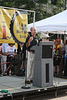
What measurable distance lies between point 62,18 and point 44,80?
5.68 m

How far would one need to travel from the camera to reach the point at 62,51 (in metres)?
11.3

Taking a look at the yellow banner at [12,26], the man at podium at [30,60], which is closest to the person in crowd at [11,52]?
the yellow banner at [12,26]

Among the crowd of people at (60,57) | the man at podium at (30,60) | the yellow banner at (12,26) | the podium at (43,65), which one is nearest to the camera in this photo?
the podium at (43,65)

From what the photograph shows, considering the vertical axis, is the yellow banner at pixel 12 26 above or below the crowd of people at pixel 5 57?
above

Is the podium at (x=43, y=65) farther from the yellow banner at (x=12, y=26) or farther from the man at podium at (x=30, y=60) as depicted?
the yellow banner at (x=12, y=26)

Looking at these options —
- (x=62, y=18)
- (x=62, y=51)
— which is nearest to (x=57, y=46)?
(x=62, y=51)

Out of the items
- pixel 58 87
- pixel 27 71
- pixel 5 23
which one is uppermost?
pixel 5 23

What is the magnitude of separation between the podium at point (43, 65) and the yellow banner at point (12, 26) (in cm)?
299

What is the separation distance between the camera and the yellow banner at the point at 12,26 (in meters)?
10.6

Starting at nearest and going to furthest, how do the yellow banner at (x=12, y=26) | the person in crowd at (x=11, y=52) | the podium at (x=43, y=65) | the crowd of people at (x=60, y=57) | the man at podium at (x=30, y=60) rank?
1. the podium at (x=43, y=65)
2. the man at podium at (x=30, y=60)
3. the yellow banner at (x=12, y=26)
4. the crowd of people at (x=60, y=57)
5. the person in crowd at (x=11, y=52)

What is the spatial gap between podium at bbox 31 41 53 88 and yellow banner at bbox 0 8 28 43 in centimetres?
299

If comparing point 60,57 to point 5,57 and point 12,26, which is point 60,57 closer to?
point 12,26

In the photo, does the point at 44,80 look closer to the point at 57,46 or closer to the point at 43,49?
the point at 43,49

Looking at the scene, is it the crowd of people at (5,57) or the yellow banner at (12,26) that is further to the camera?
the crowd of people at (5,57)
